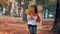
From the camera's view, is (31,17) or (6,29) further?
(6,29)

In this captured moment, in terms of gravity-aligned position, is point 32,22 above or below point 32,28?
above

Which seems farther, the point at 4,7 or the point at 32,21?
the point at 4,7

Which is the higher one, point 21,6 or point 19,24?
point 21,6

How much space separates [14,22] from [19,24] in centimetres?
16

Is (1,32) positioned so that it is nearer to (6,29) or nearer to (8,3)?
(6,29)

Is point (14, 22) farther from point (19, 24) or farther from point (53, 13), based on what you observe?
point (53, 13)

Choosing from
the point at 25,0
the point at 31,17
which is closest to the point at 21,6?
the point at 25,0

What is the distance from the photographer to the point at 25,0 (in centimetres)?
671

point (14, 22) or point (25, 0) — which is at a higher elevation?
point (25, 0)

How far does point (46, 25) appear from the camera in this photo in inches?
262

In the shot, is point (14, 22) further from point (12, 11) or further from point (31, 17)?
point (31, 17)

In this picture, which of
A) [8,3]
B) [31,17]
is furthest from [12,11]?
[31,17]

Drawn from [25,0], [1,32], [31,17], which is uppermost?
[25,0]

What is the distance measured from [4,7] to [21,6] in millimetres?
448
